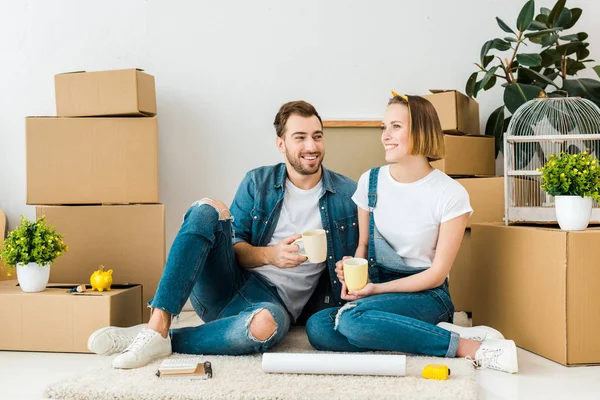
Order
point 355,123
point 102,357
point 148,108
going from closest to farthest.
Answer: point 102,357, point 148,108, point 355,123

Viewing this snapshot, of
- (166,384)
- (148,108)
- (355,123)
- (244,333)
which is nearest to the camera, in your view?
(166,384)

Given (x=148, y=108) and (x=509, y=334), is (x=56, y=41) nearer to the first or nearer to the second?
(x=148, y=108)

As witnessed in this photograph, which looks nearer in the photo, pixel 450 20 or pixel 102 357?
pixel 102 357

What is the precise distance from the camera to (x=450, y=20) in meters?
2.73

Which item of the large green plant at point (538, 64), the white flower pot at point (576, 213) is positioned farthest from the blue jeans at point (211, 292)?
the large green plant at point (538, 64)

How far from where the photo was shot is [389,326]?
168 cm

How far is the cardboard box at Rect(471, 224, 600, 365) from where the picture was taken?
1.74 metres

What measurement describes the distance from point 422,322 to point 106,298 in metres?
1.00

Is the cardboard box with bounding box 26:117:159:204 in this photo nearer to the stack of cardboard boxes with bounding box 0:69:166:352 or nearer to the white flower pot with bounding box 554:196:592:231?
the stack of cardboard boxes with bounding box 0:69:166:352

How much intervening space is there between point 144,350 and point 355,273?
607mm

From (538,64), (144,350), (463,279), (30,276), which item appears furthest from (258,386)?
(538,64)

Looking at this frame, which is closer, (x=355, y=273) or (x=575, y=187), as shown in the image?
(x=355, y=273)

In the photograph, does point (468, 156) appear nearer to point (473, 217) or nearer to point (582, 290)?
point (473, 217)

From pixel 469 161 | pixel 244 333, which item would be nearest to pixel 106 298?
pixel 244 333
